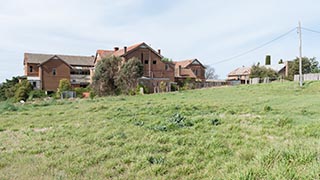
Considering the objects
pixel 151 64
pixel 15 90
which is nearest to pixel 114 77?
pixel 151 64

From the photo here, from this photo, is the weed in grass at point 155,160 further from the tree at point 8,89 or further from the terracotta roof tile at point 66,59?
the terracotta roof tile at point 66,59

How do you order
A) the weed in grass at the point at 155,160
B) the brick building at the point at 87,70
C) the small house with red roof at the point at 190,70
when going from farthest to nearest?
1. the small house with red roof at the point at 190,70
2. the brick building at the point at 87,70
3. the weed in grass at the point at 155,160

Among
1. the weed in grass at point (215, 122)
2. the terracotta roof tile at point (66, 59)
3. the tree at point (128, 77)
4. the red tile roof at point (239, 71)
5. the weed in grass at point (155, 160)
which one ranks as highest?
the terracotta roof tile at point (66, 59)

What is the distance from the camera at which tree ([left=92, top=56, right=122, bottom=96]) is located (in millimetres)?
38688

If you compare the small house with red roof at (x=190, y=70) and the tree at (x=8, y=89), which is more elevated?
the small house with red roof at (x=190, y=70)

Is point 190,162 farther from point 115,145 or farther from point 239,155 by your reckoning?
point 115,145

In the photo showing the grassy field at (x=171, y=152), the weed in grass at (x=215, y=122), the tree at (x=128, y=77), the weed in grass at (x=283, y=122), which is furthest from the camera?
the tree at (x=128, y=77)

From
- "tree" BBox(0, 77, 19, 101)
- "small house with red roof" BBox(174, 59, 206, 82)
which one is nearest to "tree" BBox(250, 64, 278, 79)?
"small house with red roof" BBox(174, 59, 206, 82)

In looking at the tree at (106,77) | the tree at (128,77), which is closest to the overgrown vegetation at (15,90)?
the tree at (106,77)

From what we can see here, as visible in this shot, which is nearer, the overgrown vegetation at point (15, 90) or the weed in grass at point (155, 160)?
the weed in grass at point (155, 160)

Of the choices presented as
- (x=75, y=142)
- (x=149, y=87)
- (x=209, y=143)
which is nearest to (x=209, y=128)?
(x=209, y=143)

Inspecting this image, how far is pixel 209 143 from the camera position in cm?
641

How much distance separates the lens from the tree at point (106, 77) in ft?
127

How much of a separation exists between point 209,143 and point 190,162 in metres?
1.30
